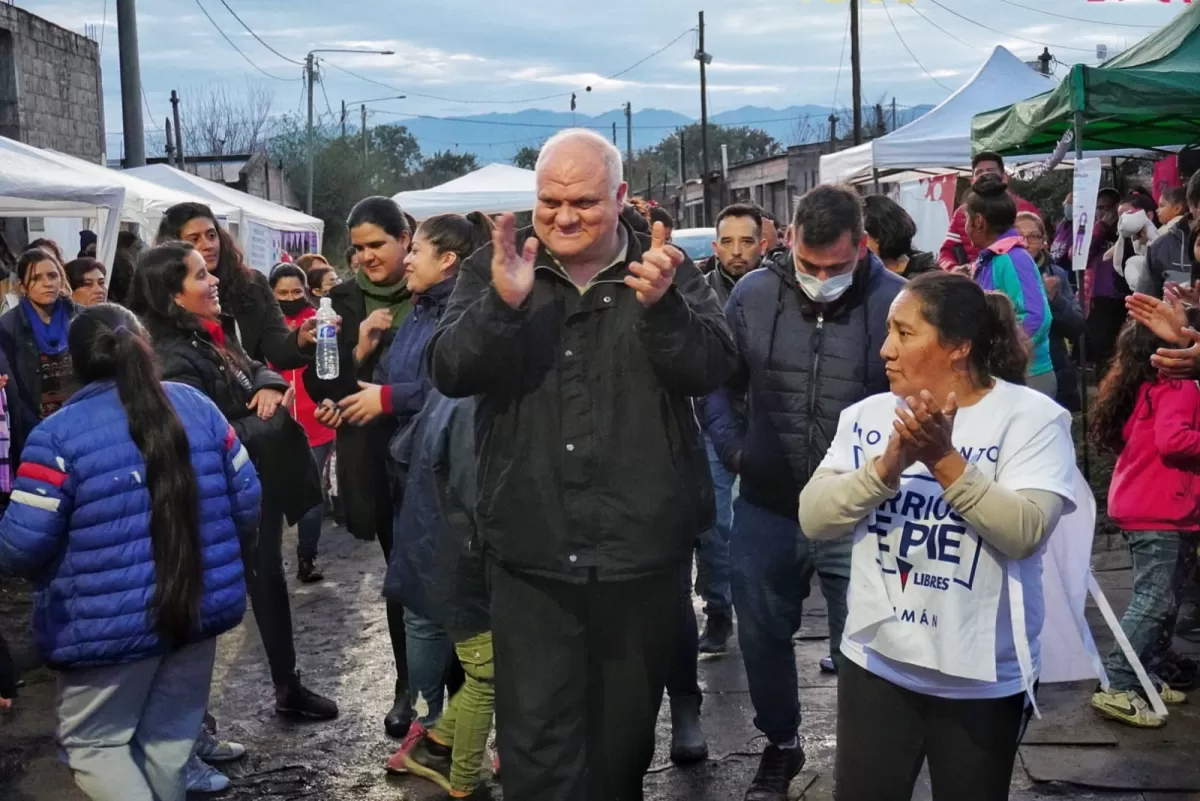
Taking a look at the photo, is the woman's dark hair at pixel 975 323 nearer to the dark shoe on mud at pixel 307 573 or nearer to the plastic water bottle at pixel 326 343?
the plastic water bottle at pixel 326 343

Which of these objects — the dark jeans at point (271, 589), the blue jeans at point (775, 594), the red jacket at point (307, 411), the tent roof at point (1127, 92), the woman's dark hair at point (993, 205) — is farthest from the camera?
the red jacket at point (307, 411)

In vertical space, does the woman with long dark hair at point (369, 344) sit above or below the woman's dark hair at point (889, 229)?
below

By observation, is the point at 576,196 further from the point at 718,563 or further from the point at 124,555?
the point at 718,563

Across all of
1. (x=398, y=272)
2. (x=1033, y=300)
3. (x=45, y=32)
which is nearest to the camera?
(x=398, y=272)

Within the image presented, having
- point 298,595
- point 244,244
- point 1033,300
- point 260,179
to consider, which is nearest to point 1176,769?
point 1033,300

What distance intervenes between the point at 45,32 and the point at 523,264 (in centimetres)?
2190

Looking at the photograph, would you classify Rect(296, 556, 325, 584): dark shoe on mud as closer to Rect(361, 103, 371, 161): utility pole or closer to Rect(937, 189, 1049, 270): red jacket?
Rect(937, 189, 1049, 270): red jacket

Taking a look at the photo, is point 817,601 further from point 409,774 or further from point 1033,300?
point 409,774

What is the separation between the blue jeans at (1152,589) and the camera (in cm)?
500

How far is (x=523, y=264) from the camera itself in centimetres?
313

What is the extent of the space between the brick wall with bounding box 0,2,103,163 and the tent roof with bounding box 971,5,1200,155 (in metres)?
16.6

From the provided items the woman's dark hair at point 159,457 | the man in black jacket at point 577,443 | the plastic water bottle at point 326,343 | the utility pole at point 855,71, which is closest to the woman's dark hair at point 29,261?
the plastic water bottle at point 326,343

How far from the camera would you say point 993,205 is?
20.9 feet

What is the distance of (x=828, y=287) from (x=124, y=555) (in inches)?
88.0
